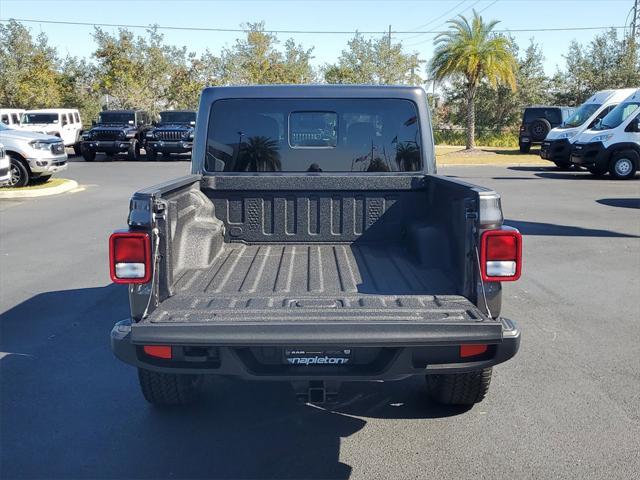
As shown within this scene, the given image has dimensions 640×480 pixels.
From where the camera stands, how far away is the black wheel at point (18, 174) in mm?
17078

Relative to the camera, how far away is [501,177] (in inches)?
834

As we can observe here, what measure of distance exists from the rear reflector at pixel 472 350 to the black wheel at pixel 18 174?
15.8 metres

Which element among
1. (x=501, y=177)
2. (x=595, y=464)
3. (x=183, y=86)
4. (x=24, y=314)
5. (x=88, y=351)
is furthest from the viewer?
(x=183, y=86)

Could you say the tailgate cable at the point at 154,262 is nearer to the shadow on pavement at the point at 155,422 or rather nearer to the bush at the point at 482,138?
the shadow on pavement at the point at 155,422

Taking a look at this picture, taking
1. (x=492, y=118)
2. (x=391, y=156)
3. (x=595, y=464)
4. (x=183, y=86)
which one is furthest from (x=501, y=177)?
(x=183, y=86)

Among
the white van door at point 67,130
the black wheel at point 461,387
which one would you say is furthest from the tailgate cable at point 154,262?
the white van door at point 67,130

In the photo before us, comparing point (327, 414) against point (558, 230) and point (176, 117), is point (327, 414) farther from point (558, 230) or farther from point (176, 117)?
point (176, 117)

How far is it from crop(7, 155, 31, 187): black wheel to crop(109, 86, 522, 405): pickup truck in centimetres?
1342

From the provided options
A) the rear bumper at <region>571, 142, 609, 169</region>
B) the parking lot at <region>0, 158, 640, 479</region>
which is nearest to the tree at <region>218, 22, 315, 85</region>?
the rear bumper at <region>571, 142, 609, 169</region>

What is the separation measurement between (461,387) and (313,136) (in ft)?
7.10

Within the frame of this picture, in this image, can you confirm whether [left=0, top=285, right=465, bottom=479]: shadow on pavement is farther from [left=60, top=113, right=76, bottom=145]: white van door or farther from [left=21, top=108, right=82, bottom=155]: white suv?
[left=60, top=113, right=76, bottom=145]: white van door

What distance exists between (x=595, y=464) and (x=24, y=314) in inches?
201

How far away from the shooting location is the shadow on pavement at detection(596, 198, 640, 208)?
14367 mm

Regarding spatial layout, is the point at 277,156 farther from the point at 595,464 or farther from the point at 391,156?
the point at 595,464
